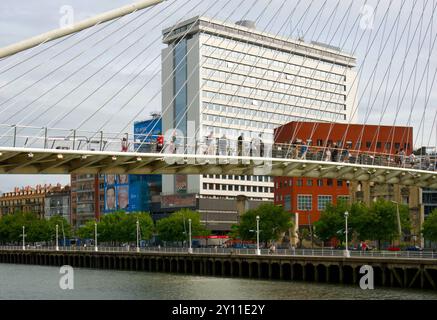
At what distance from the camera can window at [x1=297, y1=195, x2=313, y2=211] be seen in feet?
371

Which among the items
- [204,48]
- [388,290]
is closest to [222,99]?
[204,48]

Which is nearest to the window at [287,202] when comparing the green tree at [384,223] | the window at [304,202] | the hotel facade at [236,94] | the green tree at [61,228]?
the window at [304,202]

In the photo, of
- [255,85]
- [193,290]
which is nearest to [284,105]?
[255,85]

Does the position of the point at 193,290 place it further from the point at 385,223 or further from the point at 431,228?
the point at 431,228

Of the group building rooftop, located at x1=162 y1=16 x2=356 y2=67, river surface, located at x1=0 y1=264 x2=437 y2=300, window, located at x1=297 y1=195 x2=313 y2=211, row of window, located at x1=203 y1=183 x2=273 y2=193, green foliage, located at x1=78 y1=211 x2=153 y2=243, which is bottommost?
river surface, located at x1=0 y1=264 x2=437 y2=300

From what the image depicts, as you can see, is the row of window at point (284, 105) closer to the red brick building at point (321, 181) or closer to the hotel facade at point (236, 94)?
the hotel facade at point (236, 94)

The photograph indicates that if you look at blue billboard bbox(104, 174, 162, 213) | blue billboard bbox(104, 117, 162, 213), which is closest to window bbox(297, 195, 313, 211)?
blue billboard bbox(104, 117, 162, 213)

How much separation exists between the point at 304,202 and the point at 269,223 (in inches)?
568

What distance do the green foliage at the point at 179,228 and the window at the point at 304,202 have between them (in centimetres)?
1458

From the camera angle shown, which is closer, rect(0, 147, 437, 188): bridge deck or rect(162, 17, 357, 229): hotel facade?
rect(0, 147, 437, 188): bridge deck

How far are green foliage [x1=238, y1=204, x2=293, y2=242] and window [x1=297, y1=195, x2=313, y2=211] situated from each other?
10.3 metres

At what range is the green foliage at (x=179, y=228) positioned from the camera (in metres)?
118

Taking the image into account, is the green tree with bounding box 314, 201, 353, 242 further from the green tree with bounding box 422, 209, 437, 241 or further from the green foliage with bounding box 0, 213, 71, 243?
the green foliage with bounding box 0, 213, 71, 243
